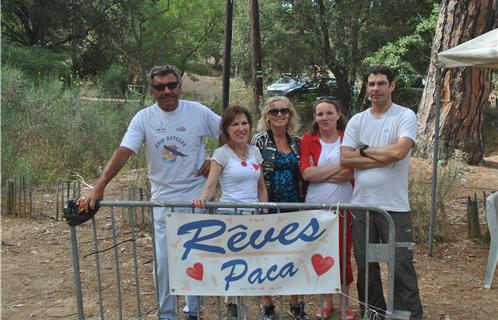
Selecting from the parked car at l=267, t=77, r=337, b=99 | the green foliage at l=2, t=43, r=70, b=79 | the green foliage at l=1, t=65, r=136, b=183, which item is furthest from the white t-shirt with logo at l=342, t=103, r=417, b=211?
the parked car at l=267, t=77, r=337, b=99

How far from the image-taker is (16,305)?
4.80m

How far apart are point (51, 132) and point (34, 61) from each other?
902 cm

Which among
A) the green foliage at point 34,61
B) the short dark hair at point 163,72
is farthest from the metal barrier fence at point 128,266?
Answer: the green foliage at point 34,61

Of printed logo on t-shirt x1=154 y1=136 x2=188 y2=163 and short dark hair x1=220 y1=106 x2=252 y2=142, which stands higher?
short dark hair x1=220 y1=106 x2=252 y2=142

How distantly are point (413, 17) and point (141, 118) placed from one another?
1942 cm

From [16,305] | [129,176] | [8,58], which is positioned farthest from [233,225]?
[8,58]

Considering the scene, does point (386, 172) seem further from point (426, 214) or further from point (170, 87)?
point (426, 214)

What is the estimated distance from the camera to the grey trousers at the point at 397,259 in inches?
147

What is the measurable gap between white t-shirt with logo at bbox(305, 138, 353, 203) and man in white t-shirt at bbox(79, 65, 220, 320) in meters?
0.78

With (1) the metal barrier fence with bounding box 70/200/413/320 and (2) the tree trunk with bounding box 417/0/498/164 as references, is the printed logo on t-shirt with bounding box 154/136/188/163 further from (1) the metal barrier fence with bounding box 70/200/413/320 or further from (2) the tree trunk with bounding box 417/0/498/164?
(2) the tree trunk with bounding box 417/0/498/164

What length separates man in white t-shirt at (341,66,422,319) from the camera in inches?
144

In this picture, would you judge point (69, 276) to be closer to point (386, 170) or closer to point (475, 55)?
point (386, 170)

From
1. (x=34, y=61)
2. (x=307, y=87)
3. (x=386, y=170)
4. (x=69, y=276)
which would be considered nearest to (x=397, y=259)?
(x=386, y=170)

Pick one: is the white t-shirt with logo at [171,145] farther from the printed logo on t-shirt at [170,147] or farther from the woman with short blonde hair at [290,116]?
the woman with short blonde hair at [290,116]
